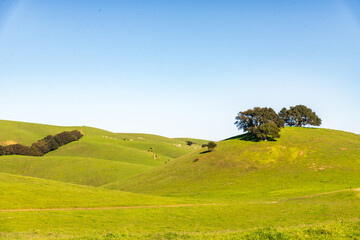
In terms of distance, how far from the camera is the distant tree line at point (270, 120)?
373 ft


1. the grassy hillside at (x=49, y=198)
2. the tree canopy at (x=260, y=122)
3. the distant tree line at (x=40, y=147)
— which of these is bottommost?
the grassy hillside at (x=49, y=198)

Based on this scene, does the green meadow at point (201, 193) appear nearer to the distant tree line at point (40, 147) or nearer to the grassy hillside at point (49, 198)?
the grassy hillside at point (49, 198)

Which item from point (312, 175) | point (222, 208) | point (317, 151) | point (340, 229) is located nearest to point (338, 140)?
point (317, 151)

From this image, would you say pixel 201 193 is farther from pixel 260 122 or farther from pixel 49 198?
pixel 260 122

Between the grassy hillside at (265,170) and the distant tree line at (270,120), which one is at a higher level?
Result: the distant tree line at (270,120)

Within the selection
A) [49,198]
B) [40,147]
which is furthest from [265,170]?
[40,147]

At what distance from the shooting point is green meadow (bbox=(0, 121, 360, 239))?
2905 centimetres

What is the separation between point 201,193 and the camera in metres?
76.8

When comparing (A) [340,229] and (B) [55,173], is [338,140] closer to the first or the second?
(A) [340,229]

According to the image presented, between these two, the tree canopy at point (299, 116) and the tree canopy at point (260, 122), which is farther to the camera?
the tree canopy at point (299, 116)

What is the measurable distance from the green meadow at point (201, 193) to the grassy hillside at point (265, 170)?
1.00 ft

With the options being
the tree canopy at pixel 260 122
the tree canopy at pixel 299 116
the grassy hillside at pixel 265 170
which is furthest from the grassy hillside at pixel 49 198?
the tree canopy at pixel 299 116

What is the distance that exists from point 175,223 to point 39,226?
16.5 m

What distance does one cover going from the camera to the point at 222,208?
152 ft
